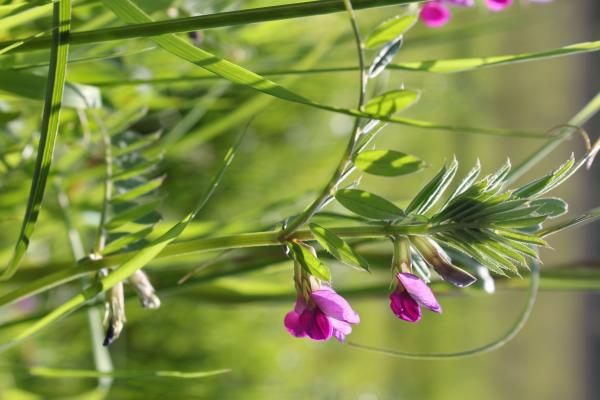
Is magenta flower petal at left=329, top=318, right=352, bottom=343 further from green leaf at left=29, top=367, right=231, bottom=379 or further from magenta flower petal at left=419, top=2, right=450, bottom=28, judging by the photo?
magenta flower petal at left=419, top=2, right=450, bottom=28

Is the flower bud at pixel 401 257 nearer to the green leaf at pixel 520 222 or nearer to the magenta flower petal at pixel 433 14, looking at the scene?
the green leaf at pixel 520 222

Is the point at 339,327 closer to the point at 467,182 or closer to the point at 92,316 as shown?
the point at 467,182

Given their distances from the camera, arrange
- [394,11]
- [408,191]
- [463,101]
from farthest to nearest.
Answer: [408,191] → [463,101] → [394,11]

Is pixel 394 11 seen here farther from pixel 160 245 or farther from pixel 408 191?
pixel 408 191

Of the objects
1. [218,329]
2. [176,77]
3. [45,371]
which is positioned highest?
[176,77]

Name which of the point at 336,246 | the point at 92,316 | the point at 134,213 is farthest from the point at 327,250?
the point at 92,316

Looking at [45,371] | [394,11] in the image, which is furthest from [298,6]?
[394,11]

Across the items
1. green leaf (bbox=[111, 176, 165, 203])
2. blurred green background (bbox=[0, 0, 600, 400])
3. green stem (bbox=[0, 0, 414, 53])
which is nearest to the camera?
green stem (bbox=[0, 0, 414, 53])

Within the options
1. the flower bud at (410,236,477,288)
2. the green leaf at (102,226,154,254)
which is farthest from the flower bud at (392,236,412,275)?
the green leaf at (102,226,154,254)
